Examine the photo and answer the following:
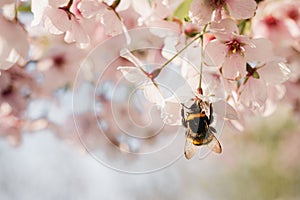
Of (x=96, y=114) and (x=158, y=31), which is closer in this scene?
(x=158, y=31)

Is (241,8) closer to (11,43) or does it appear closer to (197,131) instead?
(197,131)

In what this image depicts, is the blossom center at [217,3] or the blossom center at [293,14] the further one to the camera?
the blossom center at [293,14]

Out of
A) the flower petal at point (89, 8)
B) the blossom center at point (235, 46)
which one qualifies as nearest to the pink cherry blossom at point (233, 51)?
the blossom center at point (235, 46)

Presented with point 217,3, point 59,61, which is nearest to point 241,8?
point 217,3

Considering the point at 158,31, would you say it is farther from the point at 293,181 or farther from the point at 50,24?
the point at 293,181

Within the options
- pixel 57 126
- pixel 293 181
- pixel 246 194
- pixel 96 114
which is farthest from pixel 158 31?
pixel 246 194

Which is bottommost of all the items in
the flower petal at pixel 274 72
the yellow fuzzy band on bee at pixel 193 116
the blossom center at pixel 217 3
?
the flower petal at pixel 274 72

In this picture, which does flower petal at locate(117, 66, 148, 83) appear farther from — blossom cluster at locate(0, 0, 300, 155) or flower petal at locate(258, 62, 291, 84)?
flower petal at locate(258, 62, 291, 84)

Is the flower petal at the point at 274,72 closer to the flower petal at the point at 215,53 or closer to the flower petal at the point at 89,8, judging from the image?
the flower petal at the point at 215,53

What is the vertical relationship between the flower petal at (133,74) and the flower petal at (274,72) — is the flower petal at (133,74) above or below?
above
